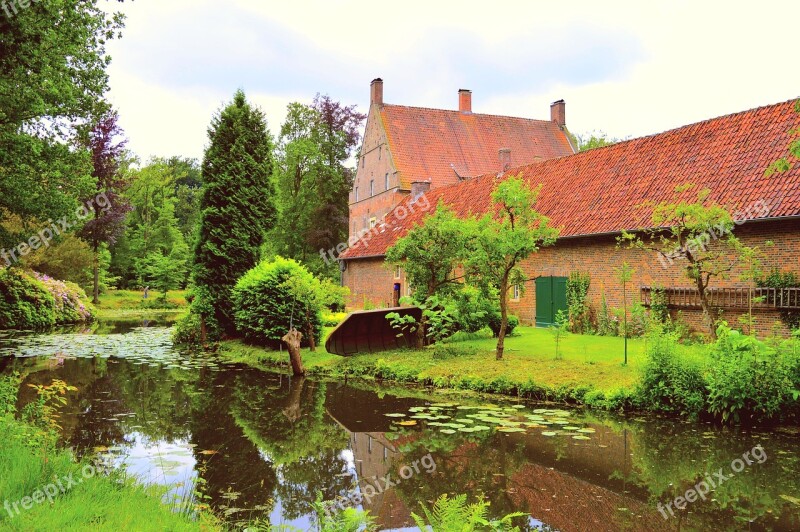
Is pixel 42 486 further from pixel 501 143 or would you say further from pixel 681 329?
pixel 501 143

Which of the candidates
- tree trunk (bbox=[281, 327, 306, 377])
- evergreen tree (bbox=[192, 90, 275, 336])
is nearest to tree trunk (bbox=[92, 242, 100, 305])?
evergreen tree (bbox=[192, 90, 275, 336])

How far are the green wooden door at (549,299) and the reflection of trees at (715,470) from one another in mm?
10136

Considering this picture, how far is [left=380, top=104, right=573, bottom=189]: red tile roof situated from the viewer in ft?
128

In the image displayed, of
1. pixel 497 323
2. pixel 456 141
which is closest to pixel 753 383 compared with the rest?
pixel 497 323

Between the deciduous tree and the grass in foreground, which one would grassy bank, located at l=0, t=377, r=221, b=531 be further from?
the deciduous tree

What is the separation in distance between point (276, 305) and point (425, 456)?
10844 mm

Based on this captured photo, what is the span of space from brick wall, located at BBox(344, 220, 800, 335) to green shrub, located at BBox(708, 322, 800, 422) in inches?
223

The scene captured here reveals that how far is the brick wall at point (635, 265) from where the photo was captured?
14.8 metres

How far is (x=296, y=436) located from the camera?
9.91m

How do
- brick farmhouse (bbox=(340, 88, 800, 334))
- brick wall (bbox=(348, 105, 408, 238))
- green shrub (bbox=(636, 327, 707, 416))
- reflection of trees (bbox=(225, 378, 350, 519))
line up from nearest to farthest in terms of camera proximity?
reflection of trees (bbox=(225, 378, 350, 519)), green shrub (bbox=(636, 327, 707, 416)), brick farmhouse (bbox=(340, 88, 800, 334)), brick wall (bbox=(348, 105, 408, 238))

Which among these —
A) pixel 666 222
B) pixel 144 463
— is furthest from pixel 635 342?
pixel 144 463

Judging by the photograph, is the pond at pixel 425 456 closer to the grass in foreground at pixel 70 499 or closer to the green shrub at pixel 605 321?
the grass in foreground at pixel 70 499

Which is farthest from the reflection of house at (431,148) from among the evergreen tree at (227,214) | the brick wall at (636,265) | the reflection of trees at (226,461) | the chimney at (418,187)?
the reflection of trees at (226,461)

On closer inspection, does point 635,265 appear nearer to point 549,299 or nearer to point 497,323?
point 549,299
